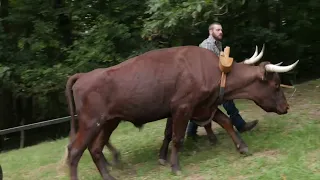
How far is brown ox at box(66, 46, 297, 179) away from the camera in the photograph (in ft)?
23.2

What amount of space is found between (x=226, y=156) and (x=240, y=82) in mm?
1143

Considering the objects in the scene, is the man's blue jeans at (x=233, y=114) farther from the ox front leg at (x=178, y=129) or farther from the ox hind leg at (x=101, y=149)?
the ox hind leg at (x=101, y=149)

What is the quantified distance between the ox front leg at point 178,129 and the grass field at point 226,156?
138mm

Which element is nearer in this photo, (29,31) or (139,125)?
(139,125)

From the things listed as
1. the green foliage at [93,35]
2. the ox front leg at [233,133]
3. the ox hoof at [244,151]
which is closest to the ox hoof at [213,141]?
the ox front leg at [233,133]

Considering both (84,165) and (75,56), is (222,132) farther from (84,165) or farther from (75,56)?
(75,56)

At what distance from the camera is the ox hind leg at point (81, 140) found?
702cm

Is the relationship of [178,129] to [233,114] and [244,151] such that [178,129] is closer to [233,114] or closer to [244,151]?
[244,151]

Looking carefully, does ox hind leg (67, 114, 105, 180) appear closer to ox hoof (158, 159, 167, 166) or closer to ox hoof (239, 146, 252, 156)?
ox hoof (158, 159, 167, 166)

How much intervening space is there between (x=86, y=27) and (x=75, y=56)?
1.82 meters

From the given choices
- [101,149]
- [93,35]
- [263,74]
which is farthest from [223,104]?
[93,35]

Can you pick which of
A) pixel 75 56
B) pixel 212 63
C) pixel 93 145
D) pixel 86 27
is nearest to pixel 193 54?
pixel 212 63

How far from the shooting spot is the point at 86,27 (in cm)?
1644

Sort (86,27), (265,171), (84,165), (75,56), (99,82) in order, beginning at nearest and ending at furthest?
(265,171), (99,82), (84,165), (75,56), (86,27)
